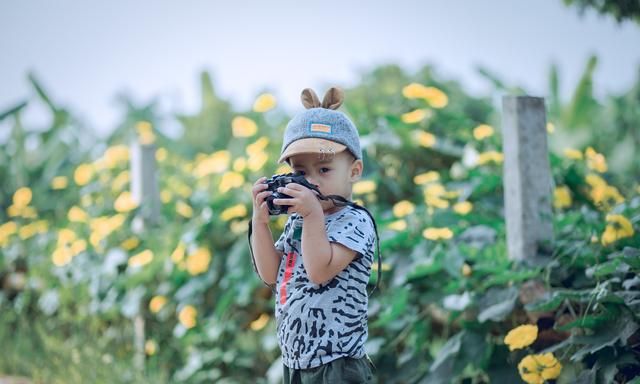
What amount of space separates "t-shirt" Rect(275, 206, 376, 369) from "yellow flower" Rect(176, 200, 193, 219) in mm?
3026

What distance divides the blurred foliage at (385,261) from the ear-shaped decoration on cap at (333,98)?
3.17ft

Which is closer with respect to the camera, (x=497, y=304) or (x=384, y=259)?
(x=497, y=304)

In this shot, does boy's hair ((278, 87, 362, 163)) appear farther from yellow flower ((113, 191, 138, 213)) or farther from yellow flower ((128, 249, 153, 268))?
yellow flower ((113, 191, 138, 213))

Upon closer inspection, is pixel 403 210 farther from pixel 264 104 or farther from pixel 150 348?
pixel 150 348

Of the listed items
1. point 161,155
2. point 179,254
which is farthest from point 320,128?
point 161,155

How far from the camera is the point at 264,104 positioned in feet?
16.3

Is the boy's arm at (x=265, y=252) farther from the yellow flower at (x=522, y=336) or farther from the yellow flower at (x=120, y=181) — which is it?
the yellow flower at (x=120, y=181)

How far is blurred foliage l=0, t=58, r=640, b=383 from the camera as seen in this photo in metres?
3.05

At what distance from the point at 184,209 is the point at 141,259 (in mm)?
547

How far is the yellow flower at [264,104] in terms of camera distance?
4.97 meters

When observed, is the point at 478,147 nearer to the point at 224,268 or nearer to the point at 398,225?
the point at 398,225

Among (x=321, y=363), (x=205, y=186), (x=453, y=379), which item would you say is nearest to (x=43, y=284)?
(x=205, y=186)

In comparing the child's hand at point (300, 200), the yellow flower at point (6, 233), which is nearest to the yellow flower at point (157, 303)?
the yellow flower at point (6, 233)

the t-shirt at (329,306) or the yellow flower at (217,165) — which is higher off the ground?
the t-shirt at (329,306)
